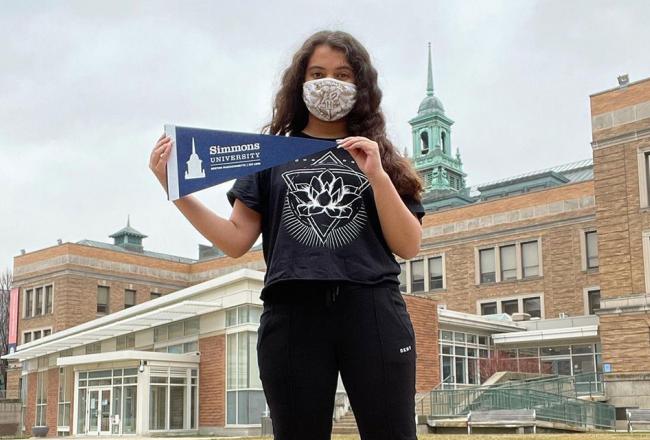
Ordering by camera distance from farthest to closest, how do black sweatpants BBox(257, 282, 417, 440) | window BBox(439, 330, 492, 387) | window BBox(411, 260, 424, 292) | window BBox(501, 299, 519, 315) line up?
window BBox(411, 260, 424, 292)
window BBox(501, 299, 519, 315)
window BBox(439, 330, 492, 387)
black sweatpants BBox(257, 282, 417, 440)

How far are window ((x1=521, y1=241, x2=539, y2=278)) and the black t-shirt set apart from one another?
43102mm

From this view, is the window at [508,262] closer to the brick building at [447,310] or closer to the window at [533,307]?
the brick building at [447,310]

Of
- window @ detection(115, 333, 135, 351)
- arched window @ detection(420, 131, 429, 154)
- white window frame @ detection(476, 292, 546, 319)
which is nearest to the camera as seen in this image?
window @ detection(115, 333, 135, 351)

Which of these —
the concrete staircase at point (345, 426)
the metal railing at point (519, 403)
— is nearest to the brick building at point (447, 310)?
the concrete staircase at point (345, 426)

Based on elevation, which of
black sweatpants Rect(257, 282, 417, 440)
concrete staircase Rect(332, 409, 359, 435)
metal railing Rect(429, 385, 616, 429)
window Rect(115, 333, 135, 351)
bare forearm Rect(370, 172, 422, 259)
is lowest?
concrete staircase Rect(332, 409, 359, 435)

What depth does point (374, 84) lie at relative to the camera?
8.99 ft

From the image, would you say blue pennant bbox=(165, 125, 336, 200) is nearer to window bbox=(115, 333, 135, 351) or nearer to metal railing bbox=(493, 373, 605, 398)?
metal railing bbox=(493, 373, 605, 398)

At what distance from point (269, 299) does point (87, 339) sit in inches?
1347

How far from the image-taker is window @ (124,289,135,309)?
185ft

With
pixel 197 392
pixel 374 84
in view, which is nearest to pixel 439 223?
pixel 197 392

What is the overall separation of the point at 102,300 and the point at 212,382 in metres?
27.7

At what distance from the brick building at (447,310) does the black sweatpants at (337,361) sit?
19.8m

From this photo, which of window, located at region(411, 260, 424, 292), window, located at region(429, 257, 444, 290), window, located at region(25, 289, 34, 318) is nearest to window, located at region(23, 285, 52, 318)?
window, located at region(25, 289, 34, 318)

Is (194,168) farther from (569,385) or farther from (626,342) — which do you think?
(626,342)
